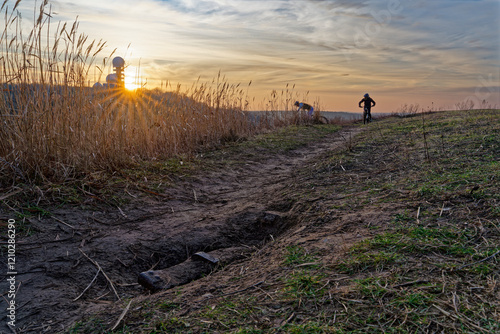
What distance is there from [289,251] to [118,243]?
1226 millimetres

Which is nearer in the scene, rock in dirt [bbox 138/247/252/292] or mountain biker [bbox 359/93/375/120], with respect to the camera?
rock in dirt [bbox 138/247/252/292]

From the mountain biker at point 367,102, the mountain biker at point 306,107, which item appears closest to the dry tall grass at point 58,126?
the mountain biker at point 306,107

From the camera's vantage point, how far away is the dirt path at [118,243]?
1.88 m

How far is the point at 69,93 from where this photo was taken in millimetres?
3604

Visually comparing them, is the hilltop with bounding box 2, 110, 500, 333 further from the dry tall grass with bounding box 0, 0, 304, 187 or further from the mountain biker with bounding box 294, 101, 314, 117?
the mountain biker with bounding box 294, 101, 314, 117

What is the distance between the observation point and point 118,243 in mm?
2490

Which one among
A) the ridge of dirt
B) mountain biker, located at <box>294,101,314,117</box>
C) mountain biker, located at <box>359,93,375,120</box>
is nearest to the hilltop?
the ridge of dirt

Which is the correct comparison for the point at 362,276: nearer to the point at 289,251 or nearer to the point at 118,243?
the point at 289,251

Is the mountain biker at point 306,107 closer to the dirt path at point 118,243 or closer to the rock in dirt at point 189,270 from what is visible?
the dirt path at point 118,243

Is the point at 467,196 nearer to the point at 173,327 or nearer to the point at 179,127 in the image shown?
the point at 173,327

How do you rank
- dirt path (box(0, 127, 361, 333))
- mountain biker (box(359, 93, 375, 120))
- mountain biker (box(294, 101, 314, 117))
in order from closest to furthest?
dirt path (box(0, 127, 361, 333))
mountain biker (box(294, 101, 314, 117))
mountain biker (box(359, 93, 375, 120))

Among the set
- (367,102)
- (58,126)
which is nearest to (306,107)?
(367,102)

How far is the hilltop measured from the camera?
1412mm

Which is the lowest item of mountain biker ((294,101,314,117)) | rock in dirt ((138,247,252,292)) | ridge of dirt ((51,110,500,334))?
rock in dirt ((138,247,252,292))
